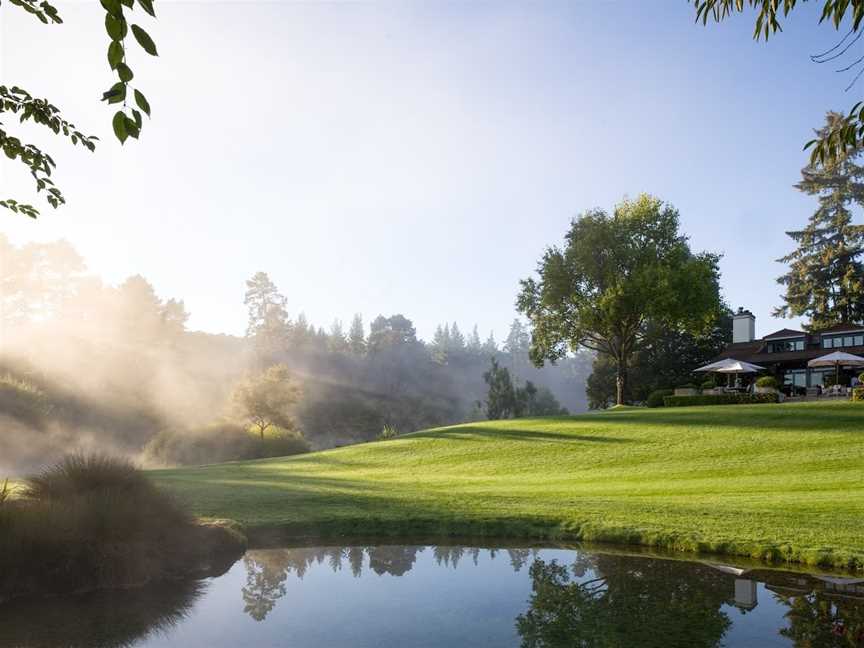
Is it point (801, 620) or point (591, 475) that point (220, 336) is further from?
point (801, 620)

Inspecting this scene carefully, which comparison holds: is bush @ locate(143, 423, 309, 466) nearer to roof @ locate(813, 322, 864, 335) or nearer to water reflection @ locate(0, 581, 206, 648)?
water reflection @ locate(0, 581, 206, 648)

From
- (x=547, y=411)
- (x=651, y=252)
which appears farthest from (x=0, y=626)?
(x=547, y=411)

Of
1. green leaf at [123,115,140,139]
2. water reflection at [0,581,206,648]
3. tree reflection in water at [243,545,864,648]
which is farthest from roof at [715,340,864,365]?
green leaf at [123,115,140,139]

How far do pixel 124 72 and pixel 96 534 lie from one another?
8193 mm

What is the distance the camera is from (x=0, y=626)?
682 centimetres

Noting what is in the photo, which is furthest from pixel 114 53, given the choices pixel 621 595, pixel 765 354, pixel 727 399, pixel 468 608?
pixel 765 354

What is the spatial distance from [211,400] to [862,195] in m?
61.6

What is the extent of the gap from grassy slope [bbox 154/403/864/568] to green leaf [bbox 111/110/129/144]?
10.3m

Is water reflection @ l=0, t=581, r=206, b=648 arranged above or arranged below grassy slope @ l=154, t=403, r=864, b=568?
below

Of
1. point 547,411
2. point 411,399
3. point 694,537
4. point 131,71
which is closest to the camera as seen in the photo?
point 131,71

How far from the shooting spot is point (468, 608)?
7738 millimetres

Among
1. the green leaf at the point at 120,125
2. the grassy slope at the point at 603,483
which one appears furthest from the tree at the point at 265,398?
the green leaf at the point at 120,125

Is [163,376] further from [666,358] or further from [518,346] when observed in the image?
[518,346]

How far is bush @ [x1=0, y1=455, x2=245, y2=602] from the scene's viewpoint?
26.4ft
